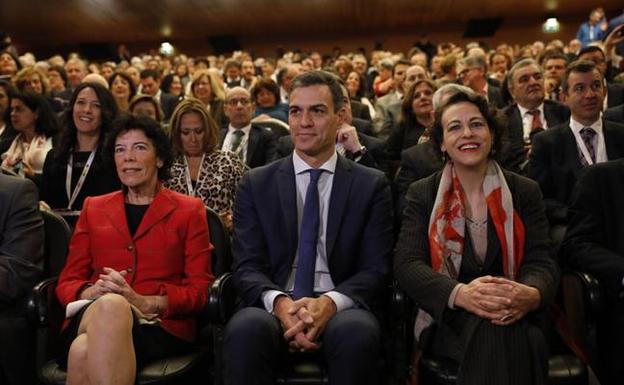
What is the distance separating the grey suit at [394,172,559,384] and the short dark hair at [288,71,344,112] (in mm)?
390

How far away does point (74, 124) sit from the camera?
3248 mm

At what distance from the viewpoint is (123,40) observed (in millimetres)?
13930

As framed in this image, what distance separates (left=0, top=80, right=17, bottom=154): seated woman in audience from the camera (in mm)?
4008

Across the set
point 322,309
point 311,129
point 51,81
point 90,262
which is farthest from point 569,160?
point 51,81

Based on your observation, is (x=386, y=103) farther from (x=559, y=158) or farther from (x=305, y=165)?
(x=305, y=165)

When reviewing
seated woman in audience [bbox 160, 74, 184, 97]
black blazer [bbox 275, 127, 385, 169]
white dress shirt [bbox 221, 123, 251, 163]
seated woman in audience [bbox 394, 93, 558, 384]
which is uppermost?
seated woman in audience [bbox 160, 74, 184, 97]

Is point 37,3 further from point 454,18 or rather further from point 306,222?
point 306,222

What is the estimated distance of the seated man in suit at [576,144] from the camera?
2961mm

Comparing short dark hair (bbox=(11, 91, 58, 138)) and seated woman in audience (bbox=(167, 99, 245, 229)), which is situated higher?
short dark hair (bbox=(11, 91, 58, 138))

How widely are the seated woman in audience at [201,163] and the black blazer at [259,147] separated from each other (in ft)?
2.51

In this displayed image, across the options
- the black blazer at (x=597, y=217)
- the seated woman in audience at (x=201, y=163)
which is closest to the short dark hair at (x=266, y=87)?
the seated woman in audience at (x=201, y=163)

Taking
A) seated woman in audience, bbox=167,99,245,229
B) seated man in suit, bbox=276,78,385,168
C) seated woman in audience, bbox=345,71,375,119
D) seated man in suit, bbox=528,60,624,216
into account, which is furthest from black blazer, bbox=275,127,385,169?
seated woman in audience, bbox=345,71,375,119

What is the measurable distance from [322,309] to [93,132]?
70.1 inches

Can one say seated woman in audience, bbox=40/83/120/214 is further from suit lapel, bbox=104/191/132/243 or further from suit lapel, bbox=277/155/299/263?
suit lapel, bbox=277/155/299/263
